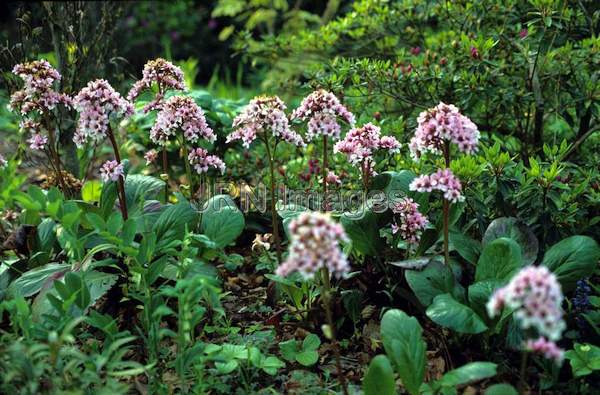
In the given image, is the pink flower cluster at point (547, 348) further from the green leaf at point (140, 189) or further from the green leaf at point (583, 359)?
the green leaf at point (140, 189)

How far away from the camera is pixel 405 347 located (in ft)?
6.72

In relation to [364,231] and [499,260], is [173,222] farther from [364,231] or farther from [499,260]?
[499,260]

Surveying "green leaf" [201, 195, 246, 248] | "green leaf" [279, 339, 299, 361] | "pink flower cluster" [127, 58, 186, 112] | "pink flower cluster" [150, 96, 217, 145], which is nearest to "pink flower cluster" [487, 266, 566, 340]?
"green leaf" [279, 339, 299, 361]

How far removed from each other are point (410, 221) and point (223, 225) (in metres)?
0.75

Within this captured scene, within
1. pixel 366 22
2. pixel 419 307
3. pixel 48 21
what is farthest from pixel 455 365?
pixel 48 21

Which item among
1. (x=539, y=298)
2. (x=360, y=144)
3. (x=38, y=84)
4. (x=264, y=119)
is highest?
(x=38, y=84)

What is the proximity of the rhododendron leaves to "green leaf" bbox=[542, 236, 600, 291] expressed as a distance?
77mm

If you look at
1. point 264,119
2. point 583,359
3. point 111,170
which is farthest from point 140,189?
point 583,359

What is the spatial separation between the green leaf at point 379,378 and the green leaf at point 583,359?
640 mm

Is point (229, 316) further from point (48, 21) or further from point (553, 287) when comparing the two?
point (48, 21)

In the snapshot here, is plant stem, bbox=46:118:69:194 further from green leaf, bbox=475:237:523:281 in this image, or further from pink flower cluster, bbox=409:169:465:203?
green leaf, bbox=475:237:523:281

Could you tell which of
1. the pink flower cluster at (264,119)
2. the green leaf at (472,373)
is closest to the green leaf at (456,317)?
the green leaf at (472,373)

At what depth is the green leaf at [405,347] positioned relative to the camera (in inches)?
79.0

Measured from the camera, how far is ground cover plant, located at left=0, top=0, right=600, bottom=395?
204 centimetres
